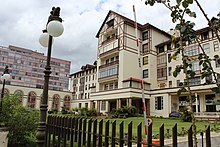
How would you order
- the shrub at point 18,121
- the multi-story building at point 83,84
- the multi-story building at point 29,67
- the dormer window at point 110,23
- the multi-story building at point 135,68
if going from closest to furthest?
the shrub at point 18,121, the multi-story building at point 135,68, the dormer window at point 110,23, the multi-story building at point 83,84, the multi-story building at point 29,67

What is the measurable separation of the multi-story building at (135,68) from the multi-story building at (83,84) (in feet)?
47.2

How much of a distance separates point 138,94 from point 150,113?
404 cm

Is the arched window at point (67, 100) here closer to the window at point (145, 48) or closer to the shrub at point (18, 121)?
the window at point (145, 48)

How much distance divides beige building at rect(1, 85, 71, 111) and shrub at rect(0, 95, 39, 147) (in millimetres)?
40433

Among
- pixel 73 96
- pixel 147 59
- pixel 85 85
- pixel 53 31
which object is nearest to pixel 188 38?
pixel 53 31

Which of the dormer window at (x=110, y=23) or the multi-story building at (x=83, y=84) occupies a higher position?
the dormer window at (x=110, y=23)

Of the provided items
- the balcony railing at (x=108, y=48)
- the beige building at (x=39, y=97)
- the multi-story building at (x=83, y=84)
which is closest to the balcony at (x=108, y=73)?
the balcony railing at (x=108, y=48)

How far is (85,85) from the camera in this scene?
5394 cm

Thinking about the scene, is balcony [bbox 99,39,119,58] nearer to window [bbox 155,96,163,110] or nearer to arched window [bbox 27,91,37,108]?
window [bbox 155,96,163,110]

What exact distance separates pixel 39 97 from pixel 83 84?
11.9m

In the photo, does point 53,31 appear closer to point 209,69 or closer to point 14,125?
point 209,69

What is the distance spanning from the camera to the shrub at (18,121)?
20.3 feet

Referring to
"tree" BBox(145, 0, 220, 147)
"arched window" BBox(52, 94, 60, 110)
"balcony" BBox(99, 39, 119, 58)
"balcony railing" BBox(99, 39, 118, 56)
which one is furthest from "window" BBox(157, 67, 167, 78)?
"arched window" BBox(52, 94, 60, 110)

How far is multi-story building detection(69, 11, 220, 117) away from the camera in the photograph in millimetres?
28250
